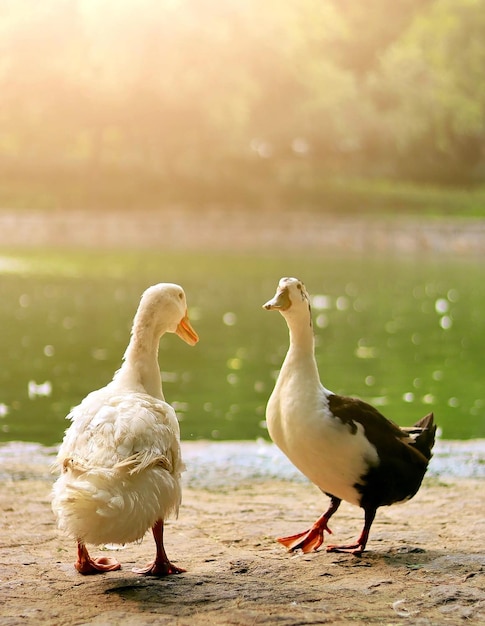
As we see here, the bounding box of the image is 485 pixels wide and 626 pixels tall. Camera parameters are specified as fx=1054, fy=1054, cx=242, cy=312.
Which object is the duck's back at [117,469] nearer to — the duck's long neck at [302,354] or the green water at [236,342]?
the duck's long neck at [302,354]

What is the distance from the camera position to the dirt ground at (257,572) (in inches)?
132

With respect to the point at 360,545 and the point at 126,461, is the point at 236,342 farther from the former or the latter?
the point at 126,461

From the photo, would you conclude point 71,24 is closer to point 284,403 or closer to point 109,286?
point 109,286

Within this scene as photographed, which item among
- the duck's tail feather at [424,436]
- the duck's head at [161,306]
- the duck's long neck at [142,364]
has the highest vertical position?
the duck's head at [161,306]

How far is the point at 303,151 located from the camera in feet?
171

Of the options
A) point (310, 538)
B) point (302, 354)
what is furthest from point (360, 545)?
point (302, 354)

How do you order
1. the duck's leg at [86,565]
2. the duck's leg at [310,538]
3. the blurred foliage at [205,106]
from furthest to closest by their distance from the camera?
1. the blurred foliage at [205,106]
2. the duck's leg at [310,538]
3. the duck's leg at [86,565]

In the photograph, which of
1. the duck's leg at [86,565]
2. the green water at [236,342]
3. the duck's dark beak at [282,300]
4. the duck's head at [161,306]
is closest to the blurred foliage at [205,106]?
the green water at [236,342]

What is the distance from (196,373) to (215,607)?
7628 millimetres

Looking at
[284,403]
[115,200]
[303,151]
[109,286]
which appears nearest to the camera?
[284,403]

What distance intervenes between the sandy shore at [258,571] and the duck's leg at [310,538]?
0.05 meters

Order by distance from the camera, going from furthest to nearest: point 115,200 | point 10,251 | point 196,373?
point 115,200, point 10,251, point 196,373

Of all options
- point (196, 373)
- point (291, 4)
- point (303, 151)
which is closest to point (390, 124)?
point (303, 151)

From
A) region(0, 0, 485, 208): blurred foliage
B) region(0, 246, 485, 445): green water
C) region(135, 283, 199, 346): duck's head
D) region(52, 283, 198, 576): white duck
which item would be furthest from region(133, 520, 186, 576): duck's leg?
region(0, 0, 485, 208): blurred foliage
